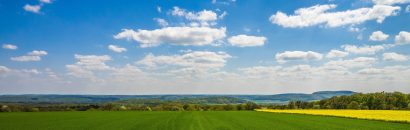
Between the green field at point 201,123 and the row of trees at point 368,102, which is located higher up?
the row of trees at point 368,102

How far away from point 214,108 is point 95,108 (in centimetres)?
4144

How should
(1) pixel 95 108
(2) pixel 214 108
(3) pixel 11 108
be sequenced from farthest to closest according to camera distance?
(2) pixel 214 108 < (1) pixel 95 108 < (3) pixel 11 108

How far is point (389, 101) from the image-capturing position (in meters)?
122

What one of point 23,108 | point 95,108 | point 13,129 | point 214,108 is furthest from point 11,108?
point 13,129

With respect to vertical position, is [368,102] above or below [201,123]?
above

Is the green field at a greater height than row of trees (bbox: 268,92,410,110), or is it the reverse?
row of trees (bbox: 268,92,410,110)

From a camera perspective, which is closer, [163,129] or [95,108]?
[163,129]

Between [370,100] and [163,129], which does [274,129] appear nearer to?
[163,129]

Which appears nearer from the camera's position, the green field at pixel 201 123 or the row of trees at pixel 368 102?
the green field at pixel 201 123

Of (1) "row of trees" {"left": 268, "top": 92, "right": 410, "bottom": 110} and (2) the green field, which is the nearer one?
(2) the green field

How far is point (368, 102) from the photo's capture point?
126m

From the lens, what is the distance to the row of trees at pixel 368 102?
119 meters

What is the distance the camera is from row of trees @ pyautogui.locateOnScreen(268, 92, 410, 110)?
390 ft

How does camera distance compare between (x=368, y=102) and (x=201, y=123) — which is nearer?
(x=201, y=123)
